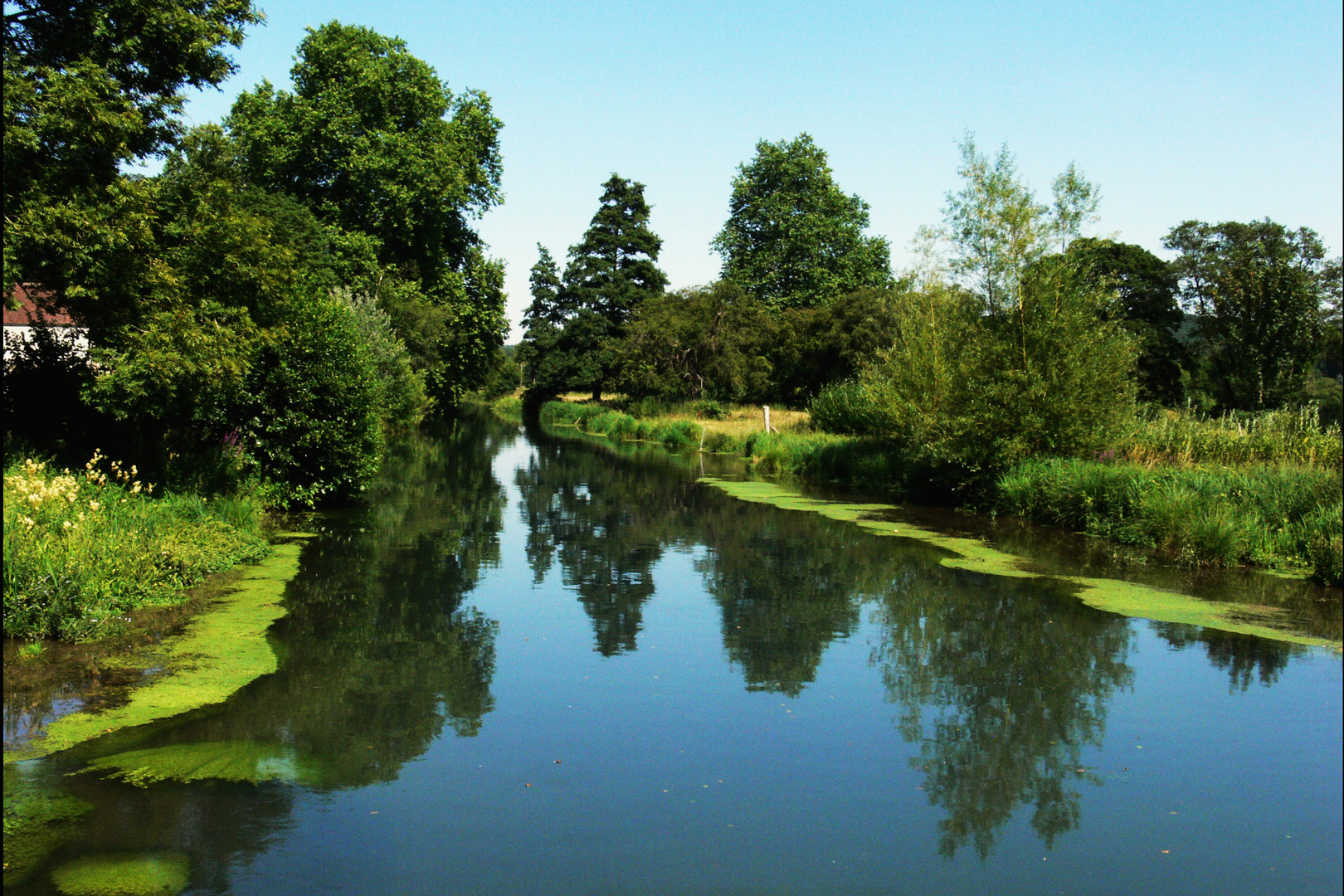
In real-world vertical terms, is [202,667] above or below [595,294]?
below

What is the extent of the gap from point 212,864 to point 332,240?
35.9 meters

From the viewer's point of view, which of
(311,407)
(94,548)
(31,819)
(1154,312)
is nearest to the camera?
(31,819)

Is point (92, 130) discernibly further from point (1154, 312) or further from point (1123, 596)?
point (1154, 312)

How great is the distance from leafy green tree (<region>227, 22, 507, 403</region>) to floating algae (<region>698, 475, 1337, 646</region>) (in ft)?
85.6

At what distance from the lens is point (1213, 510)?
14633 millimetres

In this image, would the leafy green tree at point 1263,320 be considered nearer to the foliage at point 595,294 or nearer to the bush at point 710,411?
the bush at point 710,411

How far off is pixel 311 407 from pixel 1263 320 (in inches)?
1504

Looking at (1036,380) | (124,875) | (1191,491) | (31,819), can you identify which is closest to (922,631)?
(1191,491)

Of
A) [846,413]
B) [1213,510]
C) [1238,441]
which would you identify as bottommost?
[1213,510]

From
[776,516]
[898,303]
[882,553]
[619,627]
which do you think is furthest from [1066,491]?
[898,303]

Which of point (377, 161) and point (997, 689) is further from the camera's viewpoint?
point (377, 161)

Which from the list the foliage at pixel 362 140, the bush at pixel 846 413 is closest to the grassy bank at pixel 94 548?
the bush at pixel 846 413

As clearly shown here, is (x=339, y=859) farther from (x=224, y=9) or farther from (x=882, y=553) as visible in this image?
(x=224, y=9)

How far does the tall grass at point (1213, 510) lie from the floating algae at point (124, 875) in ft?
43.3
